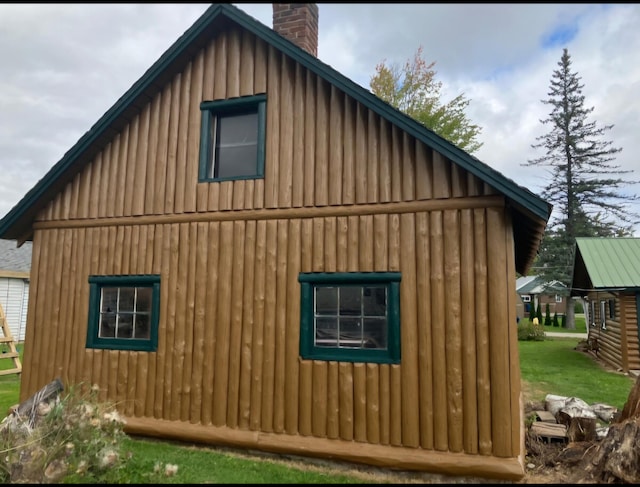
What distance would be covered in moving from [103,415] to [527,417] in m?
7.07

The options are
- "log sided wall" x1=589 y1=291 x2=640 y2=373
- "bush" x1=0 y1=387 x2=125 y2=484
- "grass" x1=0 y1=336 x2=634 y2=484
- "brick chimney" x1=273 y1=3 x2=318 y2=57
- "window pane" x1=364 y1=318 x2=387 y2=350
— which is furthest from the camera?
"log sided wall" x1=589 y1=291 x2=640 y2=373

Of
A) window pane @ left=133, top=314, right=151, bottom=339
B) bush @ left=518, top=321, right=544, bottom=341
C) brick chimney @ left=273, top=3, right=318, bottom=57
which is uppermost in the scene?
brick chimney @ left=273, top=3, right=318, bottom=57

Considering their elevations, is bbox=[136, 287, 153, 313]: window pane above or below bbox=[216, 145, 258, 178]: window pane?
below

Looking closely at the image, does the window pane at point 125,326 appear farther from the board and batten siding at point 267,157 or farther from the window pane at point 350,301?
the window pane at point 350,301

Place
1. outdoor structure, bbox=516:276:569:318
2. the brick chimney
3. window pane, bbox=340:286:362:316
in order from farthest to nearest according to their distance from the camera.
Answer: outdoor structure, bbox=516:276:569:318 < the brick chimney < window pane, bbox=340:286:362:316

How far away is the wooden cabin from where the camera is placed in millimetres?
5777

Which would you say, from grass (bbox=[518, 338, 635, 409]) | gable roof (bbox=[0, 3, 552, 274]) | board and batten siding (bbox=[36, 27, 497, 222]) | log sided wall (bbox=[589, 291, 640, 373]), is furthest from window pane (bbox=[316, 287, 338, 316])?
log sided wall (bbox=[589, 291, 640, 373])

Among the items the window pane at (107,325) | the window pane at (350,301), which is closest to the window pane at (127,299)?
the window pane at (107,325)

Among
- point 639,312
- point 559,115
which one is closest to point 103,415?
point 639,312

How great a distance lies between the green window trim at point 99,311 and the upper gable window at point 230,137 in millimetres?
1928

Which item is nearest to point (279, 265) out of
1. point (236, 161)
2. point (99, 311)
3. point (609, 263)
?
point (236, 161)

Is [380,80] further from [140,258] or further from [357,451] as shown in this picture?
[357,451]

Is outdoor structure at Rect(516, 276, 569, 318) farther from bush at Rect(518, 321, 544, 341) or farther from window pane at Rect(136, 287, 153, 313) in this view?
window pane at Rect(136, 287, 153, 313)

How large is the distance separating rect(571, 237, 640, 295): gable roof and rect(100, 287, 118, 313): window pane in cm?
1377
